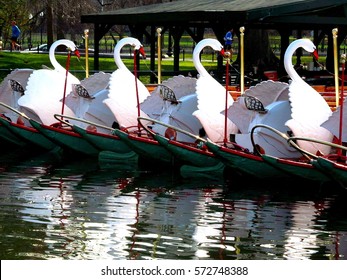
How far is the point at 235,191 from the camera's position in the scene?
25875 mm

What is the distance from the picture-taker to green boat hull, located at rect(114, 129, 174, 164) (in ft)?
93.1

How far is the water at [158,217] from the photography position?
19750mm

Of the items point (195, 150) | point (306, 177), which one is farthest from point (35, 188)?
point (306, 177)

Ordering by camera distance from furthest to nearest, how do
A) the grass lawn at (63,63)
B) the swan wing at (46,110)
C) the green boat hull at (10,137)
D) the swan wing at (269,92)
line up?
the grass lawn at (63,63), the green boat hull at (10,137), the swan wing at (46,110), the swan wing at (269,92)

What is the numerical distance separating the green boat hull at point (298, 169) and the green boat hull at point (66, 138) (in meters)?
6.81

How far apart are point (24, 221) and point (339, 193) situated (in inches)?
264

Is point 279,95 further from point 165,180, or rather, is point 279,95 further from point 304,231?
point 304,231

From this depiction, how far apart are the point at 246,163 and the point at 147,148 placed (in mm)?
3224

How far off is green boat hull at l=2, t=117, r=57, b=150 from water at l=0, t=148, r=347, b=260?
237cm

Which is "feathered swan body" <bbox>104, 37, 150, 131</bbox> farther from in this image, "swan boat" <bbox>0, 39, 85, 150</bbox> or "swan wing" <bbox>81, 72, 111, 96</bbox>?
"swan boat" <bbox>0, 39, 85, 150</bbox>

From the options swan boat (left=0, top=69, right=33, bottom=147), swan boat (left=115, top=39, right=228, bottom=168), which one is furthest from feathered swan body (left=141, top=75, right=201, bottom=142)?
swan boat (left=0, top=69, right=33, bottom=147)

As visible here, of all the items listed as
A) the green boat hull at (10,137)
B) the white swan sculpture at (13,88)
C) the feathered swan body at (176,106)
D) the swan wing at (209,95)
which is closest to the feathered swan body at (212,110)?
the swan wing at (209,95)

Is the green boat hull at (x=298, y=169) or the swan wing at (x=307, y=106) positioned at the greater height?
the swan wing at (x=307, y=106)

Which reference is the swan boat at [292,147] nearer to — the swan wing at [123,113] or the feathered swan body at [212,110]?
the feathered swan body at [212,110]
